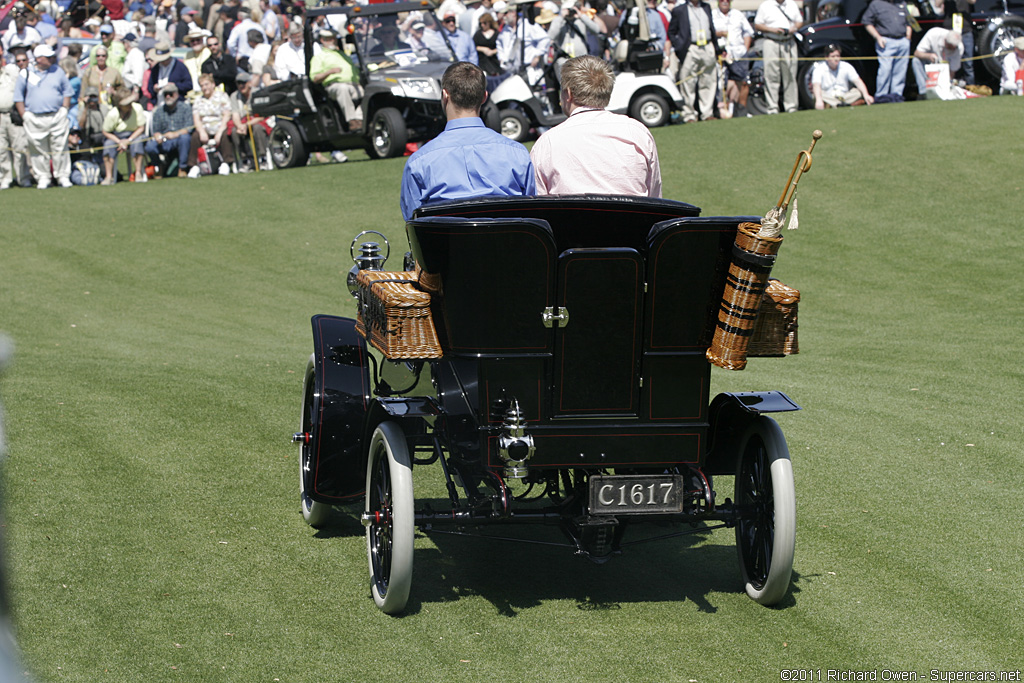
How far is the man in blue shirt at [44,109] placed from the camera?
1858cm

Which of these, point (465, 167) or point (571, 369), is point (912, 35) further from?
point (571, 369)

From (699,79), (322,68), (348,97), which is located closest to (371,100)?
(348,97)

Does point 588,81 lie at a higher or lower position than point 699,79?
higher

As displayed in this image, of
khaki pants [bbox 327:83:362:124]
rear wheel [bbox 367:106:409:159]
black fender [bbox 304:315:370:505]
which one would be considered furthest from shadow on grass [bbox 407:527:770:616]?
khaki pants [bbox 327:83:362:124]

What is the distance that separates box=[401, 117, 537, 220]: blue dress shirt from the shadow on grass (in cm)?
154

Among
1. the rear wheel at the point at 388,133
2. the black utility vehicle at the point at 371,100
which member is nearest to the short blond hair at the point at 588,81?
the black utility vehicle at the point at 371,100

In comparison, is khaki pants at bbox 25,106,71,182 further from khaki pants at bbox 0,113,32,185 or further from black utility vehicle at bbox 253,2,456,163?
black utility vehicle at bbox 253,2,456,163

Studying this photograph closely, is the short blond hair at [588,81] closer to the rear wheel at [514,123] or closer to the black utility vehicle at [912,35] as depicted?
the rear wheel at [514,123]

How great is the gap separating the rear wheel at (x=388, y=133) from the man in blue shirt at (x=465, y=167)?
1361cm

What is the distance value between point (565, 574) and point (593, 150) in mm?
1851

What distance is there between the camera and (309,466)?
5.55 m

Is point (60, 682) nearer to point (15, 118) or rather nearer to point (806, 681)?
→ point (806, 681)

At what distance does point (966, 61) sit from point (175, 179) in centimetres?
1416

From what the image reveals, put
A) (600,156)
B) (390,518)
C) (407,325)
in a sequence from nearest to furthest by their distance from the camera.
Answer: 1. (407,325)
2. (390,518)
3. (600,156)
